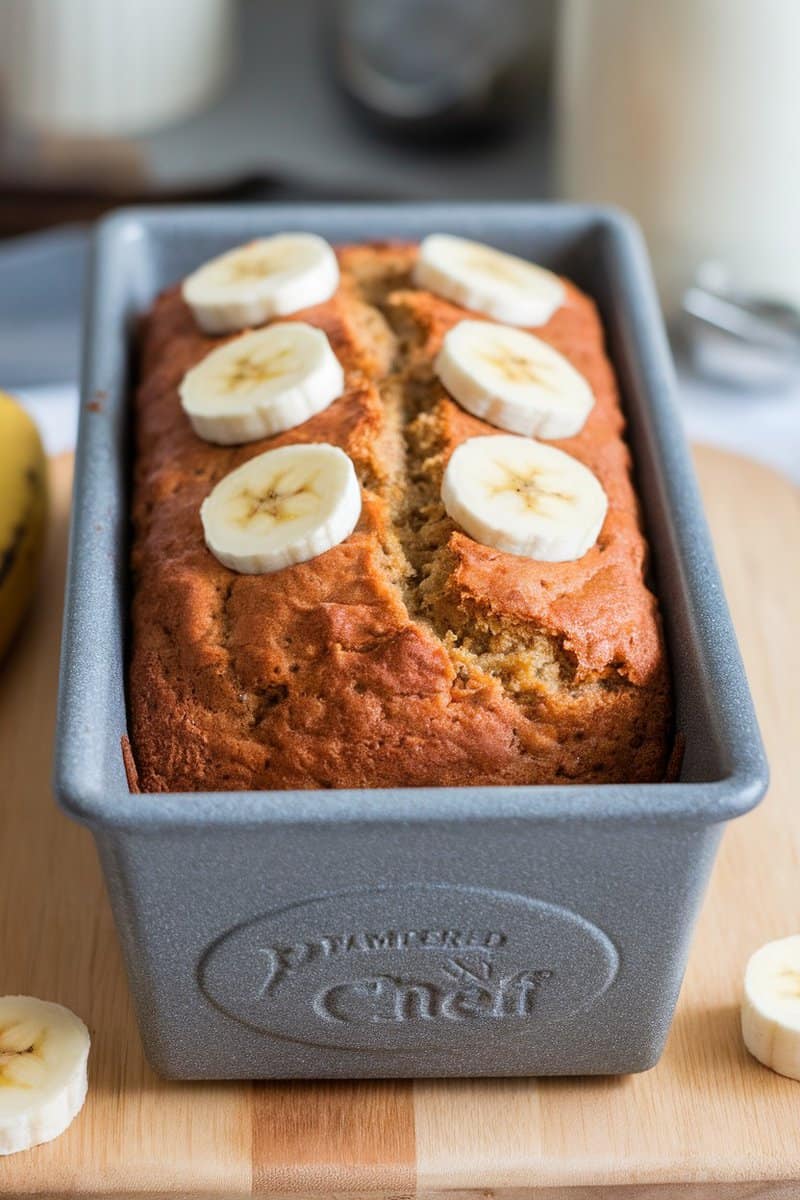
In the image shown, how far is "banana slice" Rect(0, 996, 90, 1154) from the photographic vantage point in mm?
1413

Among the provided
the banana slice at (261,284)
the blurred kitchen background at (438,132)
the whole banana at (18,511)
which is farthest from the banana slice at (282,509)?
the blurred kitchen background at (438,132)

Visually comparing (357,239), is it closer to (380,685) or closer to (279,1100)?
(380,685)

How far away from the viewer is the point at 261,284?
1.88 meters

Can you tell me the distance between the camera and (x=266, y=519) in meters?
1.57

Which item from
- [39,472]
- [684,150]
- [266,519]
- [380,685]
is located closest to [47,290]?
[39,472]

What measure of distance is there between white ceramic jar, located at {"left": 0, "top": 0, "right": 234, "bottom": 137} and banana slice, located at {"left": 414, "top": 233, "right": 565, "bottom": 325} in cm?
119

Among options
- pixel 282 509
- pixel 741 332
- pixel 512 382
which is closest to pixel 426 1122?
pixel 282 509

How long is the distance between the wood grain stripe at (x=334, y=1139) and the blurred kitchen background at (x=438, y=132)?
1301 mm

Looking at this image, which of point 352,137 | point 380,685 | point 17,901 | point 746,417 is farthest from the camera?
point 352,137

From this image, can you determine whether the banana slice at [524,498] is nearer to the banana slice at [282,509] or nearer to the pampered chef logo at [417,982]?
the banana slice at [282,509]

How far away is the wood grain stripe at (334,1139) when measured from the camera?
143cm

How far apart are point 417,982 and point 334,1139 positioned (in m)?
0.18

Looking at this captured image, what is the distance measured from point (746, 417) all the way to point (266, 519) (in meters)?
1.29

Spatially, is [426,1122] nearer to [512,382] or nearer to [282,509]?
[282,509]
